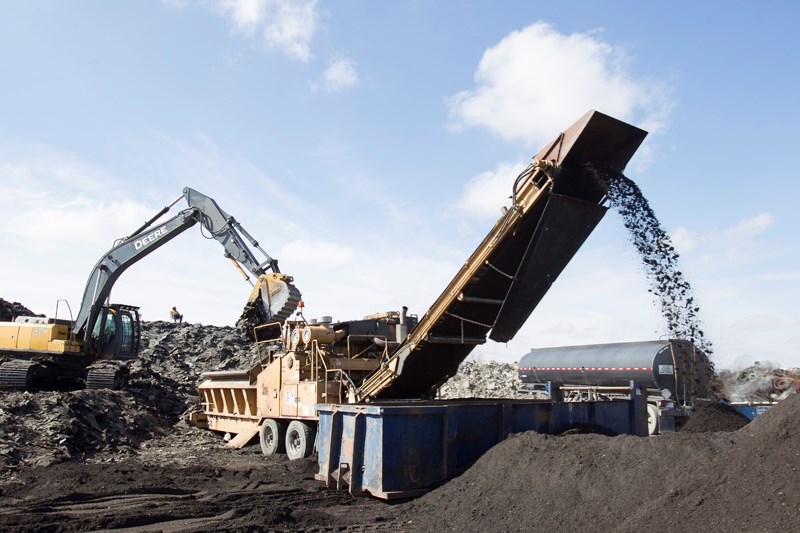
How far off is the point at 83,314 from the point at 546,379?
1303 cm

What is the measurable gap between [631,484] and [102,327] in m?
15.9

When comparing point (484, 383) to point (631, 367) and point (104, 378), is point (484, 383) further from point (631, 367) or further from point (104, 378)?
point (104, 378)

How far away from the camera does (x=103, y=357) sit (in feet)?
59.2

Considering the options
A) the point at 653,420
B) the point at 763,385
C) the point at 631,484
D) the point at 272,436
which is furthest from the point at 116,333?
the point at 763,385

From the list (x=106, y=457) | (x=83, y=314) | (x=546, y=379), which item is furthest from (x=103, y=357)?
(x=546, y=379)

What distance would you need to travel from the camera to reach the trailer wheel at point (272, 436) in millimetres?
11805

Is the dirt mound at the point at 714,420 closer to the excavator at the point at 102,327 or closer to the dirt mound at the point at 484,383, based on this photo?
the excavator at the point at 102,327

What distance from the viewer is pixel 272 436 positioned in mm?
11945

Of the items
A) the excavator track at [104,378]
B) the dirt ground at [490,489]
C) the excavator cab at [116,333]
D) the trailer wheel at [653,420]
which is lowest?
the dirt ground at [490,489]

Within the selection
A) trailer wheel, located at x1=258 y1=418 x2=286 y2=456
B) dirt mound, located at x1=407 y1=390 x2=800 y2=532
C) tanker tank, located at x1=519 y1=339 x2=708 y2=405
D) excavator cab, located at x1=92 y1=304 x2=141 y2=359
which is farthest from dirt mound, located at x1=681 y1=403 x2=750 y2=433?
excavator cab, located at x1=92 y1=304 x2=141 y2=359

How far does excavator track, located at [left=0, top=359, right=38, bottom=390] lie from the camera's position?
16016 mm

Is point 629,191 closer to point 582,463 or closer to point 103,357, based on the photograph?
point 582,463

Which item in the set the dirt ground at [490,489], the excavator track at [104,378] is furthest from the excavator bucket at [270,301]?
the excavator track at [104,378]

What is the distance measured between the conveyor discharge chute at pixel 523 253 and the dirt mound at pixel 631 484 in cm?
230
